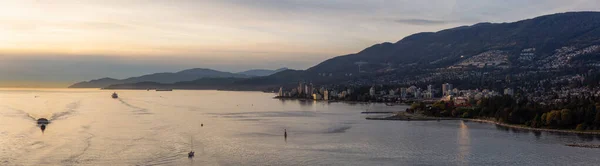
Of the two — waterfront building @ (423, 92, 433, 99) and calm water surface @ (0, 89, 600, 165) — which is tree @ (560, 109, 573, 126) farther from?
waterfront building @ (423, 92, 433, 99)

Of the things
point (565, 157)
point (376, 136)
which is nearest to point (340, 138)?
point (376, 136)

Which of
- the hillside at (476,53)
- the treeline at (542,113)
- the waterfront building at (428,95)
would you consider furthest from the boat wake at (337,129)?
the hillside at (476,53)

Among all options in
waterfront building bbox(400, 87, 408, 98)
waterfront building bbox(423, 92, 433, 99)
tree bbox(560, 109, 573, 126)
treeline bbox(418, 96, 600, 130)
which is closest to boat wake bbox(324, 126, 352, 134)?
treeline bbox(418, 96, 600, 130)

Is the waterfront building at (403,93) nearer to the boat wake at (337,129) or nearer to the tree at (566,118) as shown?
the boat wake at (337,129)

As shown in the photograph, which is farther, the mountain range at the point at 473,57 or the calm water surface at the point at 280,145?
the mountain range at the point at 473,57

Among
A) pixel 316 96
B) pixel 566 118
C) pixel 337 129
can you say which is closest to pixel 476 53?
pixel 316 96

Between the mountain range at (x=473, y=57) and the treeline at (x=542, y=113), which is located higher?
the mountain range at (x=473, y=57)

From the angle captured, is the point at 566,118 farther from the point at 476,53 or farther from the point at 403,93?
the point at 476,53
